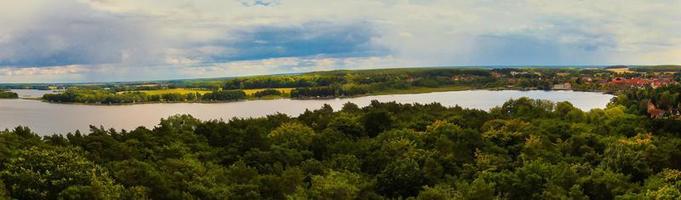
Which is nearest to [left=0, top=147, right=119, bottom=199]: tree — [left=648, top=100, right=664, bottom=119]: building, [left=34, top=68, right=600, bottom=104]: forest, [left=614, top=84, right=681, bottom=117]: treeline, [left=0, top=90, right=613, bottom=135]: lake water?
[left=648, top=100, right=664, bottom=119]: building

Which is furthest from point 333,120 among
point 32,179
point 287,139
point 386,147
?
point 32,179

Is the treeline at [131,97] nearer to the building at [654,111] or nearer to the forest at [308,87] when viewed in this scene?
the forest at [308,87]

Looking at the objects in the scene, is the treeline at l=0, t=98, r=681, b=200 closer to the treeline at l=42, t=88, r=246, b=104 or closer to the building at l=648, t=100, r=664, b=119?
the building at l=648, t=100, r=664, b=119

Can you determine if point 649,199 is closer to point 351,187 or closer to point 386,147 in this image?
point 351,187

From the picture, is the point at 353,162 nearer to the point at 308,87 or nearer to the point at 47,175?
the point at 47,175

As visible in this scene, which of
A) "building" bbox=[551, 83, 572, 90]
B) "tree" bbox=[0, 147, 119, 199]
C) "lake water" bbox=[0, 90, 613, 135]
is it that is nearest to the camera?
"tree" bbox=[0, 147, 119, 199]

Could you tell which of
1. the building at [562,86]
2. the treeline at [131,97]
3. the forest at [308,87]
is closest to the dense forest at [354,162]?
the treeline at [131,97]

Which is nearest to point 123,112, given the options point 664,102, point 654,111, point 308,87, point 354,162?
point 308,87
